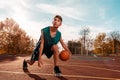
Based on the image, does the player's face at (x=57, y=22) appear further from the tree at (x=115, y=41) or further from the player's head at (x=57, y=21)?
the tree at (x=115, y=41)

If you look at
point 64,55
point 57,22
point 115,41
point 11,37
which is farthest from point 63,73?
point 115,41

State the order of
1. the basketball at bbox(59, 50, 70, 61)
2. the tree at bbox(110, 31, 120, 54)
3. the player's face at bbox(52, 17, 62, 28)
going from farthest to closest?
the tree at bbox(110, 31, 120, 54)
the basketball at bbox(59, 50, 70, 61)
the player's face at bbox(52, 17, 62, 28)

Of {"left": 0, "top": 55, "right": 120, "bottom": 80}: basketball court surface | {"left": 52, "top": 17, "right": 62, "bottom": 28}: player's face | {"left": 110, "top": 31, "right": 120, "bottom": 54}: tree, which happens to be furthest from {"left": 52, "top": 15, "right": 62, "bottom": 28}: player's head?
{"left": 110, "top": 31, "right": 120, "bottom": 54}: tree

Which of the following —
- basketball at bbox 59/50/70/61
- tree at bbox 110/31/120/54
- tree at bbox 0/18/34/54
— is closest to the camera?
basketball at bbox 59/50/70/61

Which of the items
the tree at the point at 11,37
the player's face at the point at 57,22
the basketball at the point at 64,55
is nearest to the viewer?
the player's face at the point at 57,22

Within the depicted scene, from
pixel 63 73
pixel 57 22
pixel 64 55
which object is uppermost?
pixel 57 22

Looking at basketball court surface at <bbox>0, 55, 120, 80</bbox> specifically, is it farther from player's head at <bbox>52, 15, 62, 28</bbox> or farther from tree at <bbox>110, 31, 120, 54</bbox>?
tree at <bbox>110, 31, 120, 54</bbox>

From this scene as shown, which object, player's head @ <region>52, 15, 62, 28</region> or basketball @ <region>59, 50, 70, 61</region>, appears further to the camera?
basketball @ <region>59, 50, 70, 61</region>

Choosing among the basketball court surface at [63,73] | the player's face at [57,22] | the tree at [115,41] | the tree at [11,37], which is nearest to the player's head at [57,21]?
the player's face at [57,22]

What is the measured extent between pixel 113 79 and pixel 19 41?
78435 millimetres

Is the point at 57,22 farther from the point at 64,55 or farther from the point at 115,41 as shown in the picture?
the point at 115,41

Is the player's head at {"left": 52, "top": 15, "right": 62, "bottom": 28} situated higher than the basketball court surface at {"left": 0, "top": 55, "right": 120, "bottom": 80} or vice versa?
the player's head at {"left": 52, "top": 15, "right": 62, "bottom": 28}

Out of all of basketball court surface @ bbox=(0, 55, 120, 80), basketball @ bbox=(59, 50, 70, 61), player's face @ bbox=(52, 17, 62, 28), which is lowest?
basketball court surface @ bbox=(0, 55, 120, 80)

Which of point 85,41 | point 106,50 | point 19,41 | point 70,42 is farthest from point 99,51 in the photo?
point 19,41
